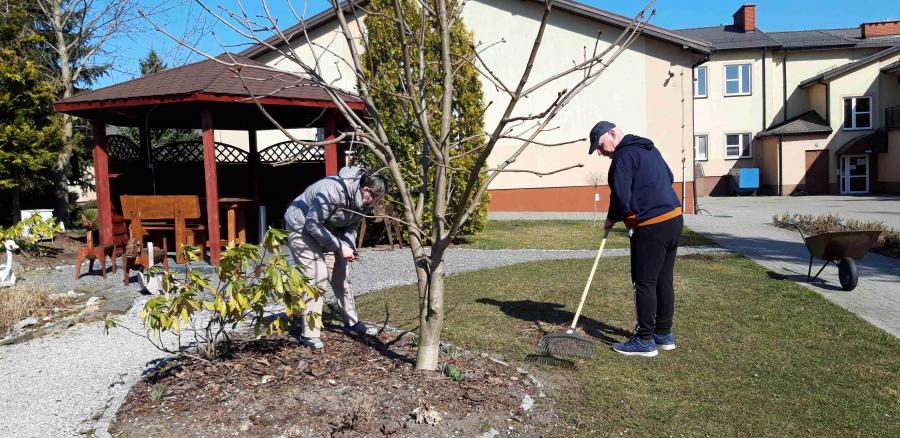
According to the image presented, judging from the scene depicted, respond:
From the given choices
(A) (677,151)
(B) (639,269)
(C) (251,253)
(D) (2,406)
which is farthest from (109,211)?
(A) (677,151)

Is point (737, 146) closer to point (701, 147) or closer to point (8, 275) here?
point (701, 147)

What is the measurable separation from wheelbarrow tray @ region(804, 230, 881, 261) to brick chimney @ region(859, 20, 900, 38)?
34.3 metres

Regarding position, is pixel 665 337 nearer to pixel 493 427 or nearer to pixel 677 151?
pixel 493 427

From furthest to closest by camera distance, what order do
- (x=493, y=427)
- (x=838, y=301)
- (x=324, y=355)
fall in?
(x=838, y=301)
(x=324, y=355)
(x=493, y=427)

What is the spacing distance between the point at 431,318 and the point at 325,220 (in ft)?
4.16

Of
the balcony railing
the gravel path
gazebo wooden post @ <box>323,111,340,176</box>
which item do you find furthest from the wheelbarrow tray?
the balcony railing

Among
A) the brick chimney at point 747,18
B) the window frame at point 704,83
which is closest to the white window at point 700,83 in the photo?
the window frame at point 704,83

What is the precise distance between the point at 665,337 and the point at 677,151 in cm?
1665

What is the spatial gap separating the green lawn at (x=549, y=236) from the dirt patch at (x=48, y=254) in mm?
6888

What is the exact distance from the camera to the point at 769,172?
3388cm

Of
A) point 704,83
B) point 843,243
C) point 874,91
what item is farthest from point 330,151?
point 874,91

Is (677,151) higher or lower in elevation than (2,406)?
higher

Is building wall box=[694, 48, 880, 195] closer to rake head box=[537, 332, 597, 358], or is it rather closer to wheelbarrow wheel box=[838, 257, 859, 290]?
wheelbarrow wheel box=[838, 257, 859, 290]

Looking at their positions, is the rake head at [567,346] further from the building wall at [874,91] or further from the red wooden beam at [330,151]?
the building wall at [874,91]
